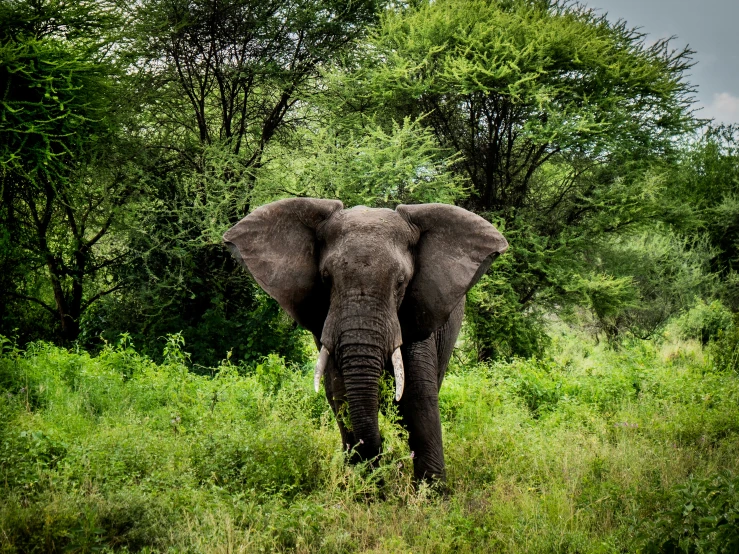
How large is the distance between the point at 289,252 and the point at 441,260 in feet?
3.89

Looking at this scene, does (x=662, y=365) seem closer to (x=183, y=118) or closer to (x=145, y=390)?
(x=145, y=390)

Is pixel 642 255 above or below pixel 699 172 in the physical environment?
below

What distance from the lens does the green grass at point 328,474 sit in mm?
4449

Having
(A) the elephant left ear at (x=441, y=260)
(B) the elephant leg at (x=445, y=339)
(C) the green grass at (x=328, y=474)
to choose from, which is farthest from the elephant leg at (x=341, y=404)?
(B) the elephant leg at (x=445, y=339)

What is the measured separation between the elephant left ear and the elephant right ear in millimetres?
656

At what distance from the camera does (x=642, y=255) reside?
2277 cm

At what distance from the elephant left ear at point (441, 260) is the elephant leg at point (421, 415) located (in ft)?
0.70

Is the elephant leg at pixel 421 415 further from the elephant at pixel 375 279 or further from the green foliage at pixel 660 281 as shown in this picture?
the green foliage at pixel 660 281

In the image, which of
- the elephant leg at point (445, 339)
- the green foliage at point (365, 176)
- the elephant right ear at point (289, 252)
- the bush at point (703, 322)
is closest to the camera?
the elephant right ear at point (289, 252)

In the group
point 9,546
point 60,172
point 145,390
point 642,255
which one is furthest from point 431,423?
point 642,255

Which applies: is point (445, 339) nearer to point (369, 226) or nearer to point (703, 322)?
point (369, 226)

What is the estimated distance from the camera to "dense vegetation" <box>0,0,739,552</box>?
16.6ft

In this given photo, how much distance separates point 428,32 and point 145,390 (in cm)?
1071

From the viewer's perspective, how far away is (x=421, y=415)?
5.62 metres
